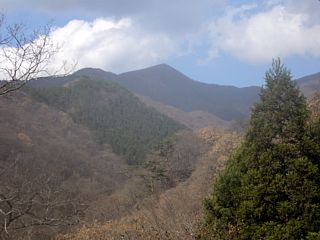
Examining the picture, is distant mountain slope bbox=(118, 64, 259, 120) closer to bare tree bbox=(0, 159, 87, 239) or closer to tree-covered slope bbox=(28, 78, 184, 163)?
tree-covered slope bbox=(28, 78, 184, 163)

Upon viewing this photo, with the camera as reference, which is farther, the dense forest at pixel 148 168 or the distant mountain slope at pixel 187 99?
the distant mountain slope at pixel 187 99

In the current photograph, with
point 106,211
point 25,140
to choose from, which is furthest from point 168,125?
point 106,211

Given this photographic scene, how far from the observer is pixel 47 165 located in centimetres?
6862

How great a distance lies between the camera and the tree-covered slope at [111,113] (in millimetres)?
91500

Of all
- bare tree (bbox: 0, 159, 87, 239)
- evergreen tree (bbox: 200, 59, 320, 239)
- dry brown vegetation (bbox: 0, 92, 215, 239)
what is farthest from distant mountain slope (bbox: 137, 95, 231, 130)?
bare tree (bbox: 0, 159, 87, 239)

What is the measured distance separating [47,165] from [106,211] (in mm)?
22032

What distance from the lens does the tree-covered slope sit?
9150 cm

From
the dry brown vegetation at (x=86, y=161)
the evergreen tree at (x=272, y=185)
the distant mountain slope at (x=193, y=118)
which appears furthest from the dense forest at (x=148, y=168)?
the distant mountain slope at (x=193, y=118)

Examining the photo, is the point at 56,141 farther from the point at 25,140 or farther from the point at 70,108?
the point at 70,108

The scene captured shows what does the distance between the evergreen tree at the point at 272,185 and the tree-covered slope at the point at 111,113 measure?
226 feet

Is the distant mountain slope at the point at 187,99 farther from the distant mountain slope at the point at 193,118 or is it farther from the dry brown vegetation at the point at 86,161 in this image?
the dry brown vegetation at the point at 86,161

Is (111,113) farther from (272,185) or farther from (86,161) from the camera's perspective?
(272,185)

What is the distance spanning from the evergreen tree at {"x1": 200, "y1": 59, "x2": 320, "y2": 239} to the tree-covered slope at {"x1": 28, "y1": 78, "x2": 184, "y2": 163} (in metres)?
69.0

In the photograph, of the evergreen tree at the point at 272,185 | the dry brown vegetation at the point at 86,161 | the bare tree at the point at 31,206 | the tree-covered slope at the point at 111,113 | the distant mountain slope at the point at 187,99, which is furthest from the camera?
the distant mountain slope at the point at 187,99
